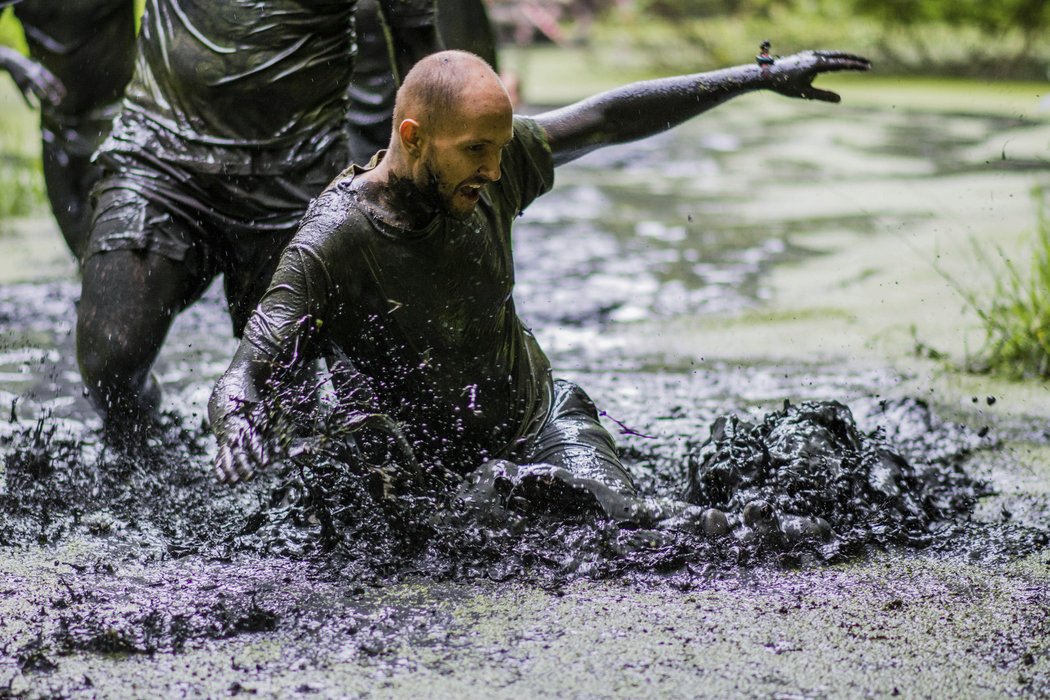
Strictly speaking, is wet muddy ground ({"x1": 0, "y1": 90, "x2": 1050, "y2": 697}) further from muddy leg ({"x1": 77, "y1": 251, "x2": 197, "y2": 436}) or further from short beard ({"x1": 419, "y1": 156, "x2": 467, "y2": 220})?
short beard ({"x1": 419, "y1": 156, "x2": 467, "y2": 220})

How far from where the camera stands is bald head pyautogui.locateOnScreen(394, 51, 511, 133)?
10.3 feet

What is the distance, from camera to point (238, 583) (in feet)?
10.8

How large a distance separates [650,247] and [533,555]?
4.72 metres

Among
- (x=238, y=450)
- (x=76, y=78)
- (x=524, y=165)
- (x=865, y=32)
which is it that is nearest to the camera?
(x=238, y=450)

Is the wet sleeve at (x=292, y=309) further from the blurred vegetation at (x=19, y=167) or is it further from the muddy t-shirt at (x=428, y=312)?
the blurred vegetation at (x=19, y=167)

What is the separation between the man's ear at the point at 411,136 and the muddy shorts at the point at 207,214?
0.82m

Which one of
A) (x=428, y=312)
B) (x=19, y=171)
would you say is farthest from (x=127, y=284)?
(x=19, y=171)

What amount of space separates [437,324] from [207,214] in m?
0.87

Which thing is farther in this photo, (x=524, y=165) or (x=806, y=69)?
(x=806, y=69)

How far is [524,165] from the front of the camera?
3633mm

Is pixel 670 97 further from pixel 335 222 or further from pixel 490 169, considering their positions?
pixel 335 222

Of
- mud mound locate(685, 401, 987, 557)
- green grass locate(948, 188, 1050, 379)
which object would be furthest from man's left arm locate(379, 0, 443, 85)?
green grass locate(948, 188, 1050, 379)

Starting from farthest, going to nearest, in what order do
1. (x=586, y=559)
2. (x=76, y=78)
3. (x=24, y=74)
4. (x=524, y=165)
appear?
(x=76, y=78)
(x=24, y=74)
(x=524, y=165)
(x=586, y=559)

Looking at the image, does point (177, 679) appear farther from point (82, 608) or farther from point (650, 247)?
point (650, 247)
